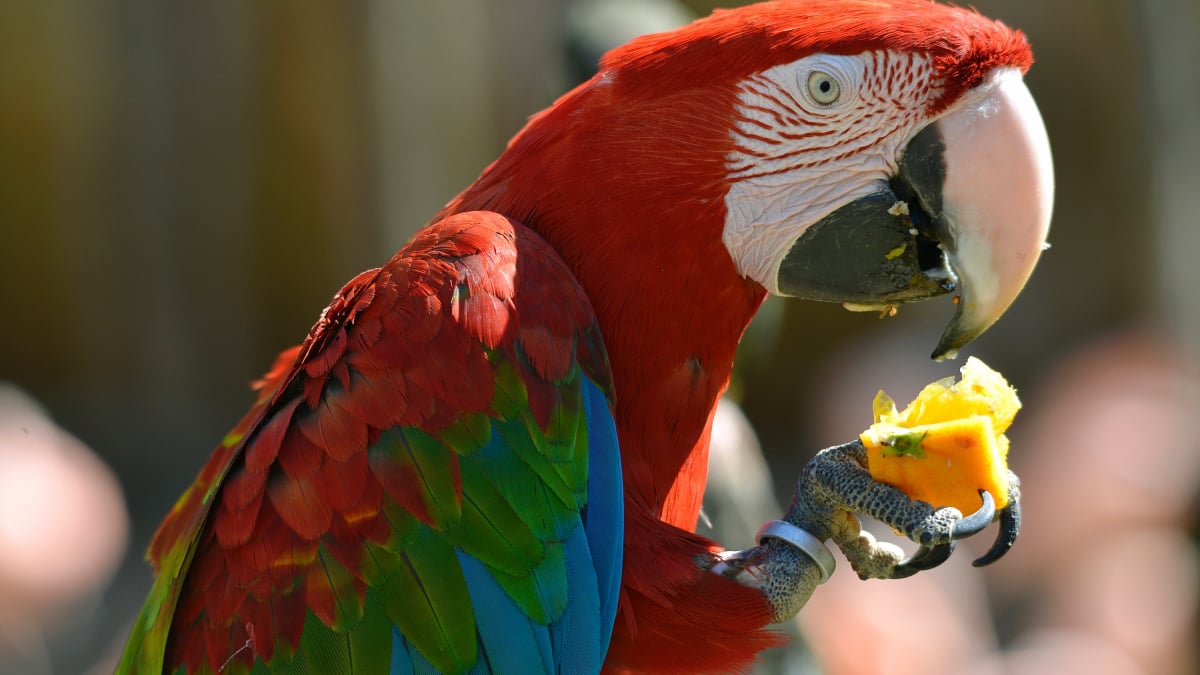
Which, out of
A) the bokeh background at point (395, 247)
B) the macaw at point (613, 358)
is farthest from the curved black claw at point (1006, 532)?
the bokeh background at point (395, 247)

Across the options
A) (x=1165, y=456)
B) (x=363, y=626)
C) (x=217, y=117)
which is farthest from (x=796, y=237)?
(x=217, y=117)

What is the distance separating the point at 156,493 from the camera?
218 inches

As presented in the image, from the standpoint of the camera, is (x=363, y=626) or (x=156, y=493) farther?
(x=156, y=493)

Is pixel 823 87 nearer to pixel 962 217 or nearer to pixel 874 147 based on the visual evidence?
pixel 874 147

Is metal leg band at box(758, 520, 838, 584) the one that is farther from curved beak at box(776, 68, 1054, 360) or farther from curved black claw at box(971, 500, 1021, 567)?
curved beak at box(776, 68, 1054, 360)

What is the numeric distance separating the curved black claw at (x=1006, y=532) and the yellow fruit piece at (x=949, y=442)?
6 cm

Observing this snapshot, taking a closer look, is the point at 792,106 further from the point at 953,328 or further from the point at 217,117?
the point at 217,117

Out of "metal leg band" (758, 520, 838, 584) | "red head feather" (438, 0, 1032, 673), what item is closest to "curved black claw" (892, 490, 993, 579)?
"metal leg band" (758, 520, 838, 584)

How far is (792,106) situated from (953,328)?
38 cm

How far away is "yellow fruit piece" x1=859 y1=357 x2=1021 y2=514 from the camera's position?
1609 millimetres

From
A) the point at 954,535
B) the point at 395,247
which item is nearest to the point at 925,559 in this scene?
the point at 954,535

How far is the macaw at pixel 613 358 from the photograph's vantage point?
161 cm

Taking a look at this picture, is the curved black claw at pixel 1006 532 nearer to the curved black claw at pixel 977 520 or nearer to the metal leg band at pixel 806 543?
the curved black claw at pixel 977 520

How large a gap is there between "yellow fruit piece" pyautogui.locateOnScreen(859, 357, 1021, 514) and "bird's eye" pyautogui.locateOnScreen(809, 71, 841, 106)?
43cm
